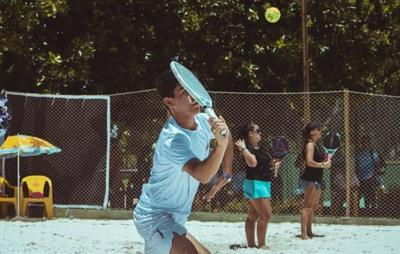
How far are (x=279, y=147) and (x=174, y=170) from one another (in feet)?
25.7

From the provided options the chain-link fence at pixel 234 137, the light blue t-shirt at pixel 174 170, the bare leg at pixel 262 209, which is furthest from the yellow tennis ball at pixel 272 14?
the light blue t-shirt at pixel 174 170

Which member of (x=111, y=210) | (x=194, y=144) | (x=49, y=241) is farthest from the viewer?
(x=111, y=210)

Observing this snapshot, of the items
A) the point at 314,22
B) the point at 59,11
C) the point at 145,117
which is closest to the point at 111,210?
the point at 145,117

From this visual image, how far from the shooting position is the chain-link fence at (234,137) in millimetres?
12273

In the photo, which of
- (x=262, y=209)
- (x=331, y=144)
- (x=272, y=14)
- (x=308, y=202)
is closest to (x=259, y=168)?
(x=262, y=209)

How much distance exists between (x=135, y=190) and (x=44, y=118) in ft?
6.73

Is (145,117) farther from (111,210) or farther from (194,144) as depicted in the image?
(194,144)

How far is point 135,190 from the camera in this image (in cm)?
1265

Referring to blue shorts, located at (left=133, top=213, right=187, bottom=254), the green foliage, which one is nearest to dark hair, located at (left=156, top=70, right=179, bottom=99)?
blue shorts, located at (left=133, top=213, right=187, bottom=254)

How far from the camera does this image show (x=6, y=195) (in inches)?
495

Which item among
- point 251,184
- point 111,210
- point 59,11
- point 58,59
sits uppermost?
point 59,11

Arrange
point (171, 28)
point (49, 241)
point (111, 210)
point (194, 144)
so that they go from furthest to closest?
point (171, 28) < point (111, 210) < point (49, 241) < point (194, 144)

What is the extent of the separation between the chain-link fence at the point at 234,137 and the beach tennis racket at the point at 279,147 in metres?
0.66

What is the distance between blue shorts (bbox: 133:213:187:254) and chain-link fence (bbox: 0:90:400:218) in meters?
8.40
